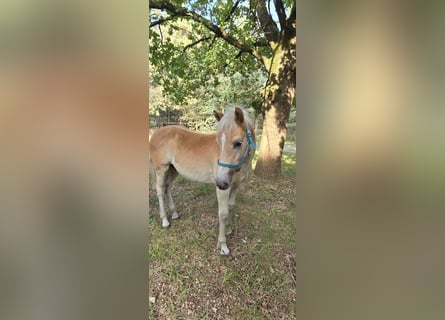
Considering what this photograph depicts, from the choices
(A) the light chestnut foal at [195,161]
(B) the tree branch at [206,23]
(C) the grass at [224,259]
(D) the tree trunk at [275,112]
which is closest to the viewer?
(C) the grass at [224,259]

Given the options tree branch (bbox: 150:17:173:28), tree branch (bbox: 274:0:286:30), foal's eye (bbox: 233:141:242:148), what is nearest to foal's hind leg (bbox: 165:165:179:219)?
foal's eye (bbox: 233:141:242:148)

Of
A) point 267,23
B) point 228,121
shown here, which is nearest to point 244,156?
point 228,121

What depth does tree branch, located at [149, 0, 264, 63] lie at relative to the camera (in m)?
1.74

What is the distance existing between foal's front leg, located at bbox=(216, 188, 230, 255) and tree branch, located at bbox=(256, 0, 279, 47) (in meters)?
1.43

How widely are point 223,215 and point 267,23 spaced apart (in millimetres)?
1657

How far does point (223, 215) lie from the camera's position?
4.90 feet

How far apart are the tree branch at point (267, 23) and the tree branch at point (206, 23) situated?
0.16 meters

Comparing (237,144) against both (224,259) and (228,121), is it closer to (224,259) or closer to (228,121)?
(228,121)

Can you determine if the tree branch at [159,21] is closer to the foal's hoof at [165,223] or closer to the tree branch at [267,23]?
the tree branch at [267,23]

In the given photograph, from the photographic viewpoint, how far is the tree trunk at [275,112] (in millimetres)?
1947

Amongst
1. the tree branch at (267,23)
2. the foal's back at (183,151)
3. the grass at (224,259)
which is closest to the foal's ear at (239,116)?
the foal's back at (183,151)
